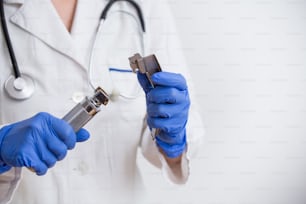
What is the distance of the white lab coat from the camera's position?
71cm

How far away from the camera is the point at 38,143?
0.57 meters

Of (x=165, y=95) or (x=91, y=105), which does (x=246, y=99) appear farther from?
(x=91, y=105)

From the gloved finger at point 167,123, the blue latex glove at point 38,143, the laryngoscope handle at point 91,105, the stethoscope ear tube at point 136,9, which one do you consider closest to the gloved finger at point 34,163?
the blue latex glove at point 38,143

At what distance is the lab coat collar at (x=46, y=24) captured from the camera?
0.70 meters

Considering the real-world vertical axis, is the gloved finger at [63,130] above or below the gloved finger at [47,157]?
above

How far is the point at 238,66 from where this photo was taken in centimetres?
92

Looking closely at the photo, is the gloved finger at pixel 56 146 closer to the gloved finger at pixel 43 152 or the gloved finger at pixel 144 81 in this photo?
the gloved finger at pixel 43 152

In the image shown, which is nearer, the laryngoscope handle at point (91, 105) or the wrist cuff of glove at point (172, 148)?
the laryngoscope handle at point (91, 105)

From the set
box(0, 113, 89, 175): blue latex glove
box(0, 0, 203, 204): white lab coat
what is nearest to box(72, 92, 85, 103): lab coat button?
box(0, 0, 203, 204): white lab coat

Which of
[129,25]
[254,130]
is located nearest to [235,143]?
[254,130]

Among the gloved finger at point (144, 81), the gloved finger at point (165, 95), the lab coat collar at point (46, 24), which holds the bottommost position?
the gloved finger at point (165, 95)

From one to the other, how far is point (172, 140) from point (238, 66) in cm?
34

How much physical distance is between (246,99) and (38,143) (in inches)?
23.2

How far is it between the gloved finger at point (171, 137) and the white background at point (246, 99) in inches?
9.9
